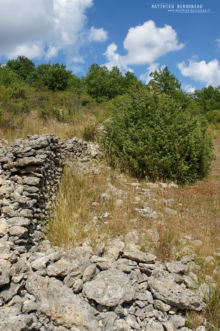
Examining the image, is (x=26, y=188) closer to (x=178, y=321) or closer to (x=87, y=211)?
(x=87, y=211)

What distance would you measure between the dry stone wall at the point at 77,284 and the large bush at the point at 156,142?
3744 mm

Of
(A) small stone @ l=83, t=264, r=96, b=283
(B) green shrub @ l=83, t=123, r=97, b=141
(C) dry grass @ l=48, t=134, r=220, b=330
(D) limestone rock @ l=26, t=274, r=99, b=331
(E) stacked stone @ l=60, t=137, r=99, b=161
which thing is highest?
(B) green shrub @ l=83, t=123, r=97, b=141

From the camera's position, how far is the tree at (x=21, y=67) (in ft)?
119

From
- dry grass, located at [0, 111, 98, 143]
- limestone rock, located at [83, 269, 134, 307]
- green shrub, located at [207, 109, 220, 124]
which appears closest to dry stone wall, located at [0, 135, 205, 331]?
limestone rock, located at [83, 269, 134, 307]

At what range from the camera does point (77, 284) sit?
105 inches

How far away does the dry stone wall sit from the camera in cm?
234

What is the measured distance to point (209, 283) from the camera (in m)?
3.01

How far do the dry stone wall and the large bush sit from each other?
3744mm

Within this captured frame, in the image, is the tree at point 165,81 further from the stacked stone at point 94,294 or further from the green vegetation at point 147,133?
the stacked stone at point 94,294

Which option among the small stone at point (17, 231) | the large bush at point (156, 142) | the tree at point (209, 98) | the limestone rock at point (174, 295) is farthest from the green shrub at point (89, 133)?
the tree at point (209, 98)

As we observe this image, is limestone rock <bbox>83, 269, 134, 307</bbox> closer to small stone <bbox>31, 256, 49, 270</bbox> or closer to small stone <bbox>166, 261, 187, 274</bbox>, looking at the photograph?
small stone <bbox>31, 256, 49, 270</bbox>

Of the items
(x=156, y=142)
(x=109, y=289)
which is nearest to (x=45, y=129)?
(x=156, y=142)

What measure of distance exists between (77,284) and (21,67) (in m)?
39.8

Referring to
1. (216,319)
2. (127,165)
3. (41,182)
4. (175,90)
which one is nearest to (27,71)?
(175,90)
